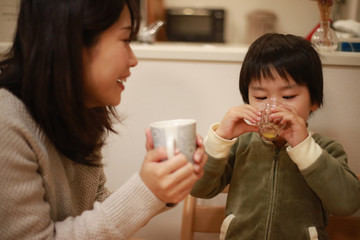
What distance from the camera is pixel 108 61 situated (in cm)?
75

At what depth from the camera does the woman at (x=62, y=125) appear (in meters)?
0.63

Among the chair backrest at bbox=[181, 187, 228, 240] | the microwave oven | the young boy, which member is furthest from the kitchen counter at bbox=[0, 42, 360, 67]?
the microwave oven

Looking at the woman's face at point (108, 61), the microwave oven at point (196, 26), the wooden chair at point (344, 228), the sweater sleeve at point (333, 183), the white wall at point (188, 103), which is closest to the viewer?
the woman's face at point (108, 61)

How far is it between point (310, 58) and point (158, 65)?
2.03 feet

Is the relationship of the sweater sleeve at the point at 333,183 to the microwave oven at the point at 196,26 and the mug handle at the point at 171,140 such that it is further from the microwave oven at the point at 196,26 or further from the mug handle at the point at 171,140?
the microwave oven at the point at 196,26

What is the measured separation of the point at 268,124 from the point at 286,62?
0.61ft

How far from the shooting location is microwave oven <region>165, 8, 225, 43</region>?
372 cm

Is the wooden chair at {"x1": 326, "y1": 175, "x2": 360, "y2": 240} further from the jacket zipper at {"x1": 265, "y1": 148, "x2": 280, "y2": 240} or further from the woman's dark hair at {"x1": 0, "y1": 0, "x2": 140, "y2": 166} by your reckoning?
the woman's dark hair at {"x1": 0, "y1": 0, "x2": 140, "y2": 166}

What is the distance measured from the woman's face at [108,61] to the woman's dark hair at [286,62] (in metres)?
0.38

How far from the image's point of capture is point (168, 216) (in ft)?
4.87

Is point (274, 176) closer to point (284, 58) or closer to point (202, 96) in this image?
point (284, 58)

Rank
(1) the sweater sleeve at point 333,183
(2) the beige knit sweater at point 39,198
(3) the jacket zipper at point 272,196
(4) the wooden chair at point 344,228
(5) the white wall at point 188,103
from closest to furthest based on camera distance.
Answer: (2) the beige knit sweater at point 39,198, (1) the sweater sleeve at point 333,183, (3) the jacket zipper at point 272,196, (4) the wooden chair at point 344,228, (5) the white wall at point 188,103

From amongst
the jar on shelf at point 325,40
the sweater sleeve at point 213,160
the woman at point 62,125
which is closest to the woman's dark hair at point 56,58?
the woman at point 62,125

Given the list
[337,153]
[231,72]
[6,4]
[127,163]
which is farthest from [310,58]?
[6,4]
